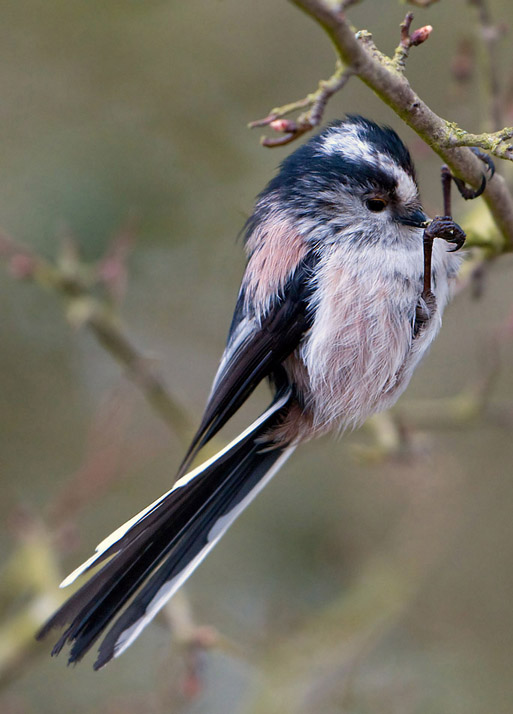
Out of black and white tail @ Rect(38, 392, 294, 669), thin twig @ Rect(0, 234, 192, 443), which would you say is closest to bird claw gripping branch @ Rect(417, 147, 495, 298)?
black and white tail @ Rect(38, 392, 294, 669)

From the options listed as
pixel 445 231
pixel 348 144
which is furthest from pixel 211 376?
pixel 445 231

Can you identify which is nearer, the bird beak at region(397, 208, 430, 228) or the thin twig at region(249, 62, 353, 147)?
the thin twig at region(249, 62, 353, 147)

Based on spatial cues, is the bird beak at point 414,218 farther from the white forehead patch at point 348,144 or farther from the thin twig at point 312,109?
the thin twig at point 312,109

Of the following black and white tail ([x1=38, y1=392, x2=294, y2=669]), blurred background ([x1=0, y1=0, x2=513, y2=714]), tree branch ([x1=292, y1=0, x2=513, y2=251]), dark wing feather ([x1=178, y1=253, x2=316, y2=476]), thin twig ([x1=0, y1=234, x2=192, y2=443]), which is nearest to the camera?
tree branch ([x1=292, y1=0, x2=513, y2=251])

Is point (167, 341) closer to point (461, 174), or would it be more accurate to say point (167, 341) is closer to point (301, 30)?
point (301, 30)

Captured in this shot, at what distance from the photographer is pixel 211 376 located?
4.05 metres

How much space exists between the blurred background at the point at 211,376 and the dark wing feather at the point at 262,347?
0.98m

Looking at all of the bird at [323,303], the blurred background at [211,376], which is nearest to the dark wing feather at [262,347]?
the bird at [323,303]

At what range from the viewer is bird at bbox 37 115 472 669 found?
226cm

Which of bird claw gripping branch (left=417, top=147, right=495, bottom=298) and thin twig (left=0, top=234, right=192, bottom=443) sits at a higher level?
thin twig (left=0, top=234, right=192, bottom=443)

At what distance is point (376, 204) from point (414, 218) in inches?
4.4

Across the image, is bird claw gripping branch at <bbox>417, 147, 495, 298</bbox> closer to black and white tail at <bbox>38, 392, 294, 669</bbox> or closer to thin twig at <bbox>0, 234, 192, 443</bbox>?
black and white tail at <bbox>38, 392, 294, 669</bbox>

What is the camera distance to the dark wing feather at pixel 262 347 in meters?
2.25

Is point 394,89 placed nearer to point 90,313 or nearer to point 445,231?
point 445,231
